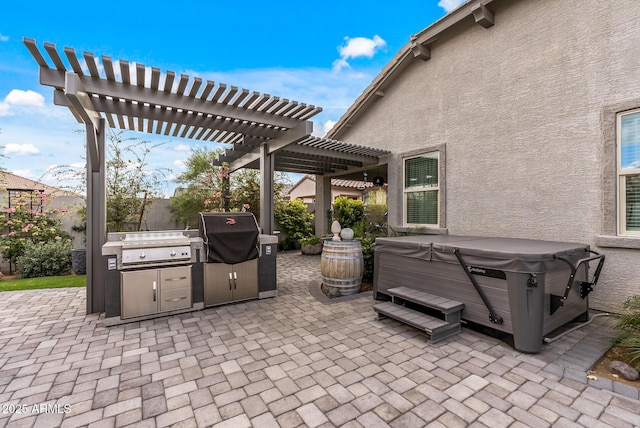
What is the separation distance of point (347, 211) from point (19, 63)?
926 cm

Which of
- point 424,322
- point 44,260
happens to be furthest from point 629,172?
point 44,260

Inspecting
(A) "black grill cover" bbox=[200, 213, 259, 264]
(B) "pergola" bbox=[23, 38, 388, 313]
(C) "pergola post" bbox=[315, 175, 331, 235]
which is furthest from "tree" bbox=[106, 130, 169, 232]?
(C) "pergola post" bbox=[315, 175, 331, 235]

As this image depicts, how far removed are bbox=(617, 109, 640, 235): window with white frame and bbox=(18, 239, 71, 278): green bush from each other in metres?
10.5

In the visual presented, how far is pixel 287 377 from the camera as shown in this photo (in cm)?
244

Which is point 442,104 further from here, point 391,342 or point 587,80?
point 391,342

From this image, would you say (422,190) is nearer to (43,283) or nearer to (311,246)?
(311,246)

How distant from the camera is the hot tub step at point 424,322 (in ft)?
10.1

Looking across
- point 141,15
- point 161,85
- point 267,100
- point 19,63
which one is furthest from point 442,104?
point 19,63

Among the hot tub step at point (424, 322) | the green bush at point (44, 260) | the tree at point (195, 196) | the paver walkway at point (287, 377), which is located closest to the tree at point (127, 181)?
the tree at point (195, 196)

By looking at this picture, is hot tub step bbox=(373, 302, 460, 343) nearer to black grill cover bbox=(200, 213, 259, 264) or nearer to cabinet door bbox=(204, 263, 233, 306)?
black grill cover bbox=(200, 213, 259, 264)

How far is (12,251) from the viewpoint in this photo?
21.9 ft

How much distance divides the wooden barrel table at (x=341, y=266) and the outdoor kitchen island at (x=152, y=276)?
1.67m

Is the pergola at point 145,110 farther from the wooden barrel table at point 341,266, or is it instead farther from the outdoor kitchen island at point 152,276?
the wooden barrel table at point 341,266

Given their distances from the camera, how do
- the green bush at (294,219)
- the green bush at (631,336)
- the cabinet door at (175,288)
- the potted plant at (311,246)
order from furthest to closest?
the green bush at (294,219) → the potted plant at (311,246) → the cabinet door at (175,288) → the green bush at (631,336)
